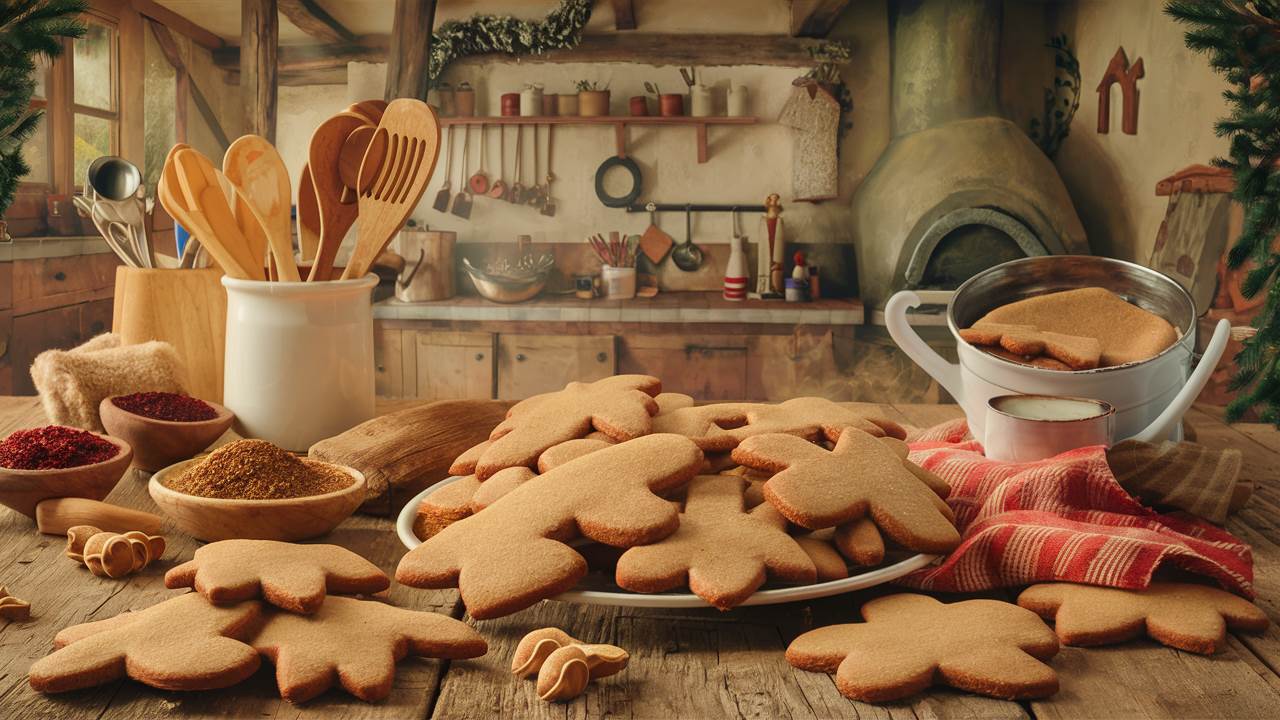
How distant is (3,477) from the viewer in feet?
2.61

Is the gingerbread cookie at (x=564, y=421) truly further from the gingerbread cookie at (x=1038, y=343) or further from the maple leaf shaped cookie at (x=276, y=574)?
the gingerbread cookie at (x=1038, y=343)

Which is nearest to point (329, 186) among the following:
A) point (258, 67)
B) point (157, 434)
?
point (157, 434)

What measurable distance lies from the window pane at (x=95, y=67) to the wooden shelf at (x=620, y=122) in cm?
140

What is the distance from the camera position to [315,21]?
186 inches

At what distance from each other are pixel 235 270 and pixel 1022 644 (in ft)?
2.51

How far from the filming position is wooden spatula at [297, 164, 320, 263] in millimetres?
1004

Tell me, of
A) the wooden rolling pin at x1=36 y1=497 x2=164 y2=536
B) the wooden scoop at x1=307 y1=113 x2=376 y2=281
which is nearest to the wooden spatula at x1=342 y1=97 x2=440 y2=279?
the wooden scoop at x1=307 y1=113 x2=376 y2=281

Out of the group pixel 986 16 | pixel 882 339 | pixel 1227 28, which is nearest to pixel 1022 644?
pixel 1227 28

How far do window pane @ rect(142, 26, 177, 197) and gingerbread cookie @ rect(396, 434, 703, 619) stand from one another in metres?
4.51

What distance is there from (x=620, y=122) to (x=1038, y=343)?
13.2 ft

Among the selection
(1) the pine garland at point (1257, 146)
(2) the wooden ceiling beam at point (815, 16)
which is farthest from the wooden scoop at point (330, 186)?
(2) the wooden ceiling beam at point (815, 16)

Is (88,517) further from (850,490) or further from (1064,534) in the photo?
(1064,534)

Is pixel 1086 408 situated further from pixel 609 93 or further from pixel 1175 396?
pixel 609 93

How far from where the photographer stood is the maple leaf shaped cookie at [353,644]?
536mm
